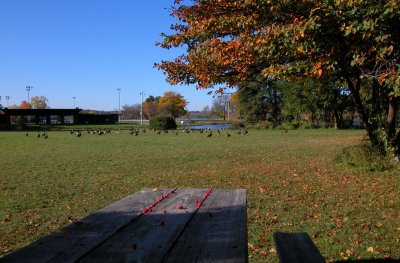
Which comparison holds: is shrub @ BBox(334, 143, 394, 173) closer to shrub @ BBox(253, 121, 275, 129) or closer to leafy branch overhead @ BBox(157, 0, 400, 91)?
leafy branch overhead @ BBox(157, 0, 400, 91)

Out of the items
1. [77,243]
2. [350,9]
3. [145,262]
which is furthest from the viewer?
[350,9]

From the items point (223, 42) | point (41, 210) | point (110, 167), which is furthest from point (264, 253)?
point (110, 167)

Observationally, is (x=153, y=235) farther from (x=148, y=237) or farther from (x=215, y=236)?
(x=215, y=236)

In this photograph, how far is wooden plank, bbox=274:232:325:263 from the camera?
3.34m

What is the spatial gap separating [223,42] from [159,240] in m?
8.98

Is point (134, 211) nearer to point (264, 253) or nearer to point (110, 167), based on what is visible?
point (264, 253)

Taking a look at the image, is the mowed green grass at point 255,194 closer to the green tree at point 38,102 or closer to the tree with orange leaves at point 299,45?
the tree with orange leaves at point 299,45

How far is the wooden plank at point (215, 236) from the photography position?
Answer: 247 centimetres

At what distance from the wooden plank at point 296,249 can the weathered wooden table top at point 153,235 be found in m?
0.44

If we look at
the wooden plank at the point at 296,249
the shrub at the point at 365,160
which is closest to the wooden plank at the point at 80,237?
the wooden plank at the point at 296,249

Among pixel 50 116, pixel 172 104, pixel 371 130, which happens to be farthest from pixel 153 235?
pixel 172 104

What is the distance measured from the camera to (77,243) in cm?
265

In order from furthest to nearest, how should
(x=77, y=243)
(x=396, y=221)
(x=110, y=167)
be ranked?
(x=110, y=167)
(x=396, y=221)
(x=77, y=243)

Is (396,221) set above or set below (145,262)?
below
